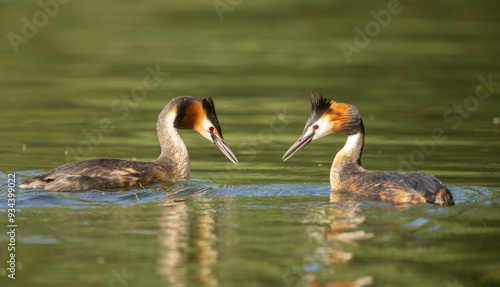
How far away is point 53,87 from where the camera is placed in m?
17.6

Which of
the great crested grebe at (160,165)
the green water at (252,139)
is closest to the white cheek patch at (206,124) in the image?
the great crested grebe at (160,165)

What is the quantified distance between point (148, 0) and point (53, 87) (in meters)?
13.0

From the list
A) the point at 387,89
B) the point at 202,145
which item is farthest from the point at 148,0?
the point at 202,145

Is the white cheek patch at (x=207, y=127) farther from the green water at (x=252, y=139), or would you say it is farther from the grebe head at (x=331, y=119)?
the grebe head at (x=331, y=119)

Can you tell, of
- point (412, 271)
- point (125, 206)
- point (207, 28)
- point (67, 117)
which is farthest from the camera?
point (207, 28)

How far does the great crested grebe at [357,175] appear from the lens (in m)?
9.59

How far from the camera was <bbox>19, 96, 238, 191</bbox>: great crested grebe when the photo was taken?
10.4m

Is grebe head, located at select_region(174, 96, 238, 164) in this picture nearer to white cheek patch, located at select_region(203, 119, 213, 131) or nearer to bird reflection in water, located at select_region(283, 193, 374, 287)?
white cheek patch, located at select_region(203, 119, 213, 131)

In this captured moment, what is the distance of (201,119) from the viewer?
460 inches

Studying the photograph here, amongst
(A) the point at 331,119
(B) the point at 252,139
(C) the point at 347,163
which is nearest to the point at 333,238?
(C) the point at 347,163

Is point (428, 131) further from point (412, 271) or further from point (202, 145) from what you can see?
point (412, 271)

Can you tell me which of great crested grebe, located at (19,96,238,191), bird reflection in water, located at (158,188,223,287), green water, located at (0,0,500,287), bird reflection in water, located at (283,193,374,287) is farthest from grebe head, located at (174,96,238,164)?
A: bird reflection in water, located at (283,193,374,287)

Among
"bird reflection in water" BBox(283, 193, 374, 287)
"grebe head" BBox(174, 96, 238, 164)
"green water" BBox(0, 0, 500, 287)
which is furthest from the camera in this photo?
"grebe head" BBox(174, 96, 238, 164)

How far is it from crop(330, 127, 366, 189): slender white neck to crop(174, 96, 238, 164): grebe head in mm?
1362
